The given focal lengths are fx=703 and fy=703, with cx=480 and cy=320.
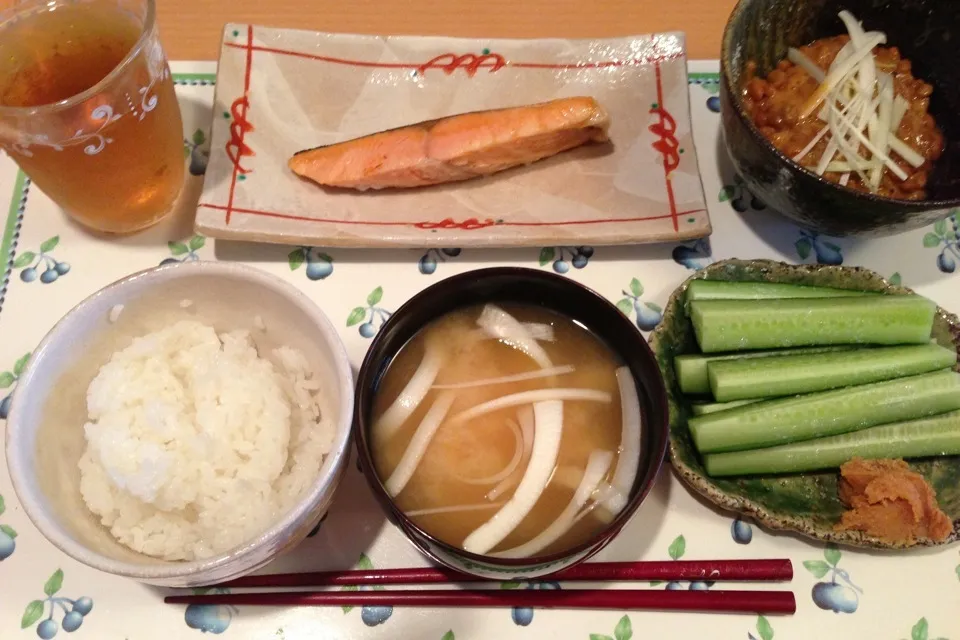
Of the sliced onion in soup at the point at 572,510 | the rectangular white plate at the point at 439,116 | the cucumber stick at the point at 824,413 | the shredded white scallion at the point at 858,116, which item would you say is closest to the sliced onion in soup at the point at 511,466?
the sliced onion in soup at the point at 572,510

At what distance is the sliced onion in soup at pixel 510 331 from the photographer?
1.43 metres

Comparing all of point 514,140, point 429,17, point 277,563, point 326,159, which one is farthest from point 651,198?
point 277,563

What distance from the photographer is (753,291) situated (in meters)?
1.53

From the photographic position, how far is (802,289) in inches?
61.2

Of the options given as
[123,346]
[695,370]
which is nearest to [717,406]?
[695,370]

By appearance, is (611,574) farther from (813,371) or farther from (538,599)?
(813,371)

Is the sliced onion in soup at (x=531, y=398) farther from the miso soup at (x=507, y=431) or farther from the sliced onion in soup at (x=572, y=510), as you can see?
the sliced onion in soup at (x=572, y=510)

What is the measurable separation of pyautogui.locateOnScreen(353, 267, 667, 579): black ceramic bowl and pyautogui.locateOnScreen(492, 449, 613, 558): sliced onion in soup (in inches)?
2.1

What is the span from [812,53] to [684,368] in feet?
3.20

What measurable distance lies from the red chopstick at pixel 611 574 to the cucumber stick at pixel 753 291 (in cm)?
54

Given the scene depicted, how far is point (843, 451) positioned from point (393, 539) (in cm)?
91

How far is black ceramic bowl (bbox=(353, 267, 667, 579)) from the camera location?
111 centimetres

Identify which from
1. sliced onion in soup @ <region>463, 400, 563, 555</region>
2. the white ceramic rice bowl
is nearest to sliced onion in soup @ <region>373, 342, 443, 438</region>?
the white ceramic rice bowl

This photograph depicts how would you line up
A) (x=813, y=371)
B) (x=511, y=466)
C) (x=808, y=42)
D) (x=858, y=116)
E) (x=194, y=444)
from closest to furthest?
(x=194, y=444)
(x=511, y=466)
(x=813, y=371)
(x=858, y=116)
(x=808, y=42)
